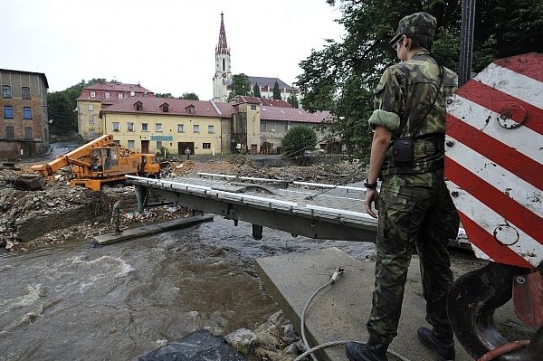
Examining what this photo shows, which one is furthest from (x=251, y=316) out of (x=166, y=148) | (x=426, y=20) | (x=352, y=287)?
(x=166, y=148)

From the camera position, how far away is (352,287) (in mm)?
3299

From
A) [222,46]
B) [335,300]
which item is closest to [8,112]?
[335,300]

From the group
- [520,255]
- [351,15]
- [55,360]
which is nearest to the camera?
[520,255]

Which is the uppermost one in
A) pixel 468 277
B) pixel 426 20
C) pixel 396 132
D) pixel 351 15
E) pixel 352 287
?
pixel 351 15

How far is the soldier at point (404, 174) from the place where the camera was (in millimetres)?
1881

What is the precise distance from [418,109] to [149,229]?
9.58 m

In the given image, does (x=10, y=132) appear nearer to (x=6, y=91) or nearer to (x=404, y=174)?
(x=6, y=91)

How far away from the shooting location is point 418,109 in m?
1.92

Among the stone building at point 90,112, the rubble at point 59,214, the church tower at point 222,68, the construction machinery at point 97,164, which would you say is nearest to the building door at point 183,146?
the stone building at point 90,112

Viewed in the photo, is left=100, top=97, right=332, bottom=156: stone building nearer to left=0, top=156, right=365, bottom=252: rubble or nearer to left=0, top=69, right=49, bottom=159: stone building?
left=0, top=69, right=49, bottom=159: stone building

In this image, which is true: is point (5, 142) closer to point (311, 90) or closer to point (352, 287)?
point (311, 90)

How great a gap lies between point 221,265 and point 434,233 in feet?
20.0

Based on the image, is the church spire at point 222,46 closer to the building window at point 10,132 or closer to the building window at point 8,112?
the building window at point 8,112

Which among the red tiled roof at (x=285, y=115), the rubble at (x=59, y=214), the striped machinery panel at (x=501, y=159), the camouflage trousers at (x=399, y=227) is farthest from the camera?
the red tiled roof at (x=285, y=115)
